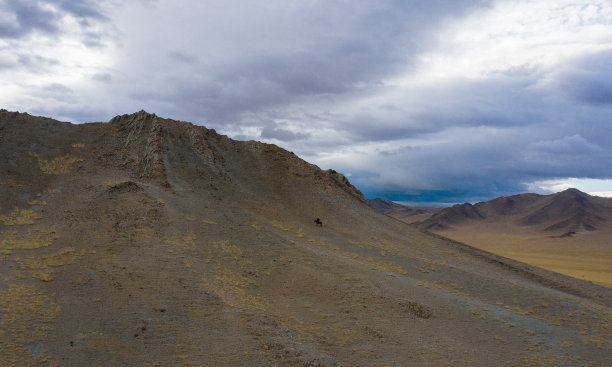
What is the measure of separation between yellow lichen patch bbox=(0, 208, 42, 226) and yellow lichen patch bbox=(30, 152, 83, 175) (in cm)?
562

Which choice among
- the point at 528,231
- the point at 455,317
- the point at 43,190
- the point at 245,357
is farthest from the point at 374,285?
the point at 528,231

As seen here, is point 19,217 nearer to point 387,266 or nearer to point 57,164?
point 57,164

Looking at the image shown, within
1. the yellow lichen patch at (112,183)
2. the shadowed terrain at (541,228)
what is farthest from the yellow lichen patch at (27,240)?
the shadowed terrain at (541,228)

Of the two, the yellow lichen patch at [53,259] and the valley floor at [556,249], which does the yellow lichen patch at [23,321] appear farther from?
the valley floor at [556,249]

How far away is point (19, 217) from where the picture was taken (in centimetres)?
2133

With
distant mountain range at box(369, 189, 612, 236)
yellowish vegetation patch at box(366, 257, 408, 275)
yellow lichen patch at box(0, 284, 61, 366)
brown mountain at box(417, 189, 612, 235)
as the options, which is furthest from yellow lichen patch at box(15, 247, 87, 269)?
brown mountain at box(417, 189, 612, 235)

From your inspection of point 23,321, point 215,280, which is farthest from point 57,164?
point 215,280

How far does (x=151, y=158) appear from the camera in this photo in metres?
29.7

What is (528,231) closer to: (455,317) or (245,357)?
(455,317)

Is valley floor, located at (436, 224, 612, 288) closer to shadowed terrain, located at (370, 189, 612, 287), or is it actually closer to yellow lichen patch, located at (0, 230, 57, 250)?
shadowed terrain, located at (370, 189, 612, 287)

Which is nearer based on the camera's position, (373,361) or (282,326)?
(373,361)

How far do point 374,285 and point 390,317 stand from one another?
8.79 feet

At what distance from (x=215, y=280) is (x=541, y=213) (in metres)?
133

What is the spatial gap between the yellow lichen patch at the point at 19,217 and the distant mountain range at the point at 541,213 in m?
110
